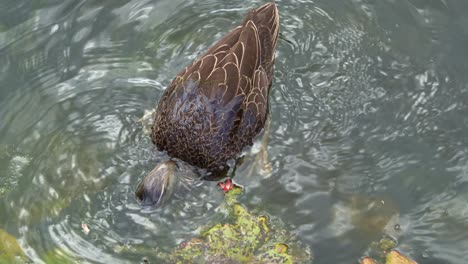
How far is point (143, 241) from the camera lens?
6.88m

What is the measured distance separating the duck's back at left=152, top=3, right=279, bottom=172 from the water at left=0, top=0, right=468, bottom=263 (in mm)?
287

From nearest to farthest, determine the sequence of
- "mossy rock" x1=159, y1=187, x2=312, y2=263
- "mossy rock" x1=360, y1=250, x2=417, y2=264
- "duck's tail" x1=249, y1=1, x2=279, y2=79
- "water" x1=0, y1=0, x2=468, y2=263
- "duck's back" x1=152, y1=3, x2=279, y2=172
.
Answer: "mossy rock" x1=159, y1=187, x2=312, y2=263, "mossy rock" x1=360, y1=250, x2=417, y2=264, "water" x1=0, y1=0, x2=468, y2=263, "duck's back" x1=152, y1=3, x2=279, y2=172, "duck's tail" x1=249, y1=1, x2=279, y2=79

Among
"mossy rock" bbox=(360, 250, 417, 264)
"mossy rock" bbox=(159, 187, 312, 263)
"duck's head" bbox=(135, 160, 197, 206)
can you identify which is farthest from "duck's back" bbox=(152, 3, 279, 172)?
"mossy rock" bbox=(360, 250, 417, 264)

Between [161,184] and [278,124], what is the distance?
1420 millimetres

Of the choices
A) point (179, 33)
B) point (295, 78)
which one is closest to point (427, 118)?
point (295, 78)

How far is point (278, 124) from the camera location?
7723 millimetres

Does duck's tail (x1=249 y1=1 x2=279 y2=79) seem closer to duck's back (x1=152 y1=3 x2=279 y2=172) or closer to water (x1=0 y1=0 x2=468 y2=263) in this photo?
duck's back (x1=152 y1=3 x2=279 y2=172)

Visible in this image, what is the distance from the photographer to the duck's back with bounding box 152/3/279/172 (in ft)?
23.2

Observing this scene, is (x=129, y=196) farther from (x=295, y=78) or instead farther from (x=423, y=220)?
(x=423, y=220)

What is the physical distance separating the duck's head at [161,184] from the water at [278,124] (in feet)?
0.46

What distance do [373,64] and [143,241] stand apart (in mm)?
2929

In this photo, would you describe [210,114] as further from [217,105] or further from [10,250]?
[10,250]

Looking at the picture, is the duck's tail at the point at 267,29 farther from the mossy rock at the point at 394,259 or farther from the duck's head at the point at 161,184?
the mossy rock at the point at 394,259

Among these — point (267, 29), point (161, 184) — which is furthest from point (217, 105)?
point (267, 29)
